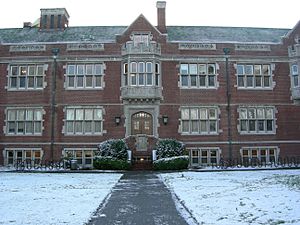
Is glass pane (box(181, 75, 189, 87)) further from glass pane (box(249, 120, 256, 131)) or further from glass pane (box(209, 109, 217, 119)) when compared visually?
glass pane (box(249, 120, 256, 131))

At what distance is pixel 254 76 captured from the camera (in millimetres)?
27234

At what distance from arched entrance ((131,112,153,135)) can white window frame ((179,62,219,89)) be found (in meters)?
3.36

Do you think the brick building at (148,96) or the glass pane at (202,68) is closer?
the brick building at (148,96)

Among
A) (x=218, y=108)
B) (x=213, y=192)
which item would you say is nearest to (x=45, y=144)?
(x=218, y=108)

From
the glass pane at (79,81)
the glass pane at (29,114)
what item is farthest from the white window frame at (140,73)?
the glass pane at (29,114)

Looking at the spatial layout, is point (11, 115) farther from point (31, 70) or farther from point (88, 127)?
point (88, 127)

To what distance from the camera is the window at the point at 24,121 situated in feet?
86.8

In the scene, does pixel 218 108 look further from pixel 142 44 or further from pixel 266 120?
pixel 142 44

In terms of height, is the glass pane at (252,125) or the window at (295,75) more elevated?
the window at (295,75)

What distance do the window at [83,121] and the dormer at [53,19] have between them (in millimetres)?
8157

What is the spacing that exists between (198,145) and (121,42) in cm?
927

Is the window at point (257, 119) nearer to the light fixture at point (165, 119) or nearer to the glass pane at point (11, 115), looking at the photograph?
the light fixture at point (165, 119)

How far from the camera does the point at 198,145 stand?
26219mm

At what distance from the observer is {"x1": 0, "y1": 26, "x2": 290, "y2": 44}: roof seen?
93.9 feet
